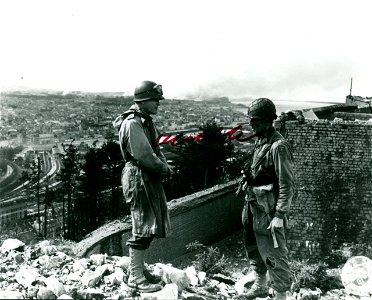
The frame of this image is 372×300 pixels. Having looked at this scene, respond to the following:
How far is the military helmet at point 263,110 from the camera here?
390cm

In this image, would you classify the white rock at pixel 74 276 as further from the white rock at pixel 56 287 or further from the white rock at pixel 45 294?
the white rock at pixel 45 294

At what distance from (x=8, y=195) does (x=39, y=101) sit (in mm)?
14644

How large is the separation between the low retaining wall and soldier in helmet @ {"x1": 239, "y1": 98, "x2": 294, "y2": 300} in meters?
5.17

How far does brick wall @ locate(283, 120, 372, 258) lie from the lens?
9922 mm

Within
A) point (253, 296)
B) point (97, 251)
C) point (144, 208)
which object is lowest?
point (97, 251)

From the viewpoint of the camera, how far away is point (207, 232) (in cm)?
1444

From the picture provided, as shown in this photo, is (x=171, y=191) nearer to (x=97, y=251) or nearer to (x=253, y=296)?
(x=97, y=251)

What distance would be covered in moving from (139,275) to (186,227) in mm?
9198

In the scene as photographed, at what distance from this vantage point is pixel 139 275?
12.8ft

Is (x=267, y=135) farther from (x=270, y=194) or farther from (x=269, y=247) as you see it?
(x=269, y=247)

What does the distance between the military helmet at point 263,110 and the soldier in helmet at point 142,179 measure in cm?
89

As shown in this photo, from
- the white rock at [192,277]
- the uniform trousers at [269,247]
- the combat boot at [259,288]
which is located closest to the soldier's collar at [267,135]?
the uniform trousers at [269,247]

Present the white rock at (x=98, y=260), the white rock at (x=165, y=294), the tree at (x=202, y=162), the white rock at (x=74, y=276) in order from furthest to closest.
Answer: the tree at (x=202, y=162), the white rock at (x=98, y=260), the white rock at (x=74, y=276), the white rock at (x=165, y=294)

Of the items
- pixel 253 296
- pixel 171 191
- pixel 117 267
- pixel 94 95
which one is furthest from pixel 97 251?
pixel 94 95
